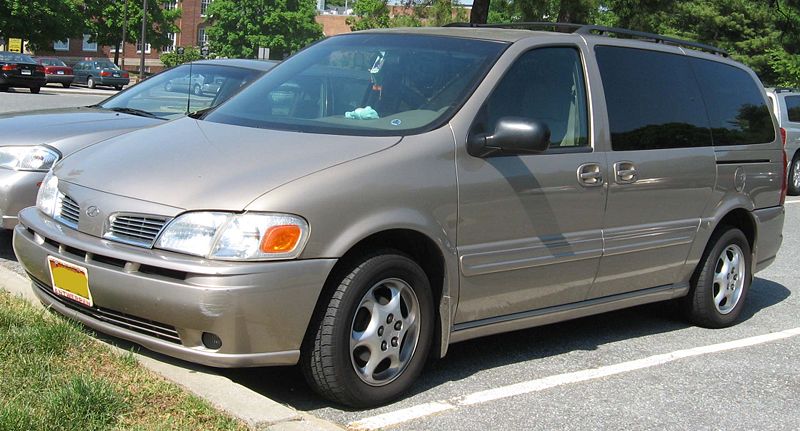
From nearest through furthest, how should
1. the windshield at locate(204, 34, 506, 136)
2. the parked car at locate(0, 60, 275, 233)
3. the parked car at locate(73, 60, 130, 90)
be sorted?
the windshield at locate(204, 34, 506, 136) → the parked car at locate(0, 60, 275, 233) → the parked car at locate(73, 60, 130, 90)

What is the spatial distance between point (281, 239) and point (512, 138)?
124 cm

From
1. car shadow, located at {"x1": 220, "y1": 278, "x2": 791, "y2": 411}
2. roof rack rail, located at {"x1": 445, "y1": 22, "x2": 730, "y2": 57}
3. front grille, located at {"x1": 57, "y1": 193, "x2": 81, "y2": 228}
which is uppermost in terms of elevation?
roof rack rail, located at {"x1": 445, "y1": 22, "x2": 730, "y2": 57}

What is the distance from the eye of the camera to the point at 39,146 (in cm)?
647

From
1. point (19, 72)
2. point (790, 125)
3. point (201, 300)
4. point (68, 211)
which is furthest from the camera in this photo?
point (19, 72)

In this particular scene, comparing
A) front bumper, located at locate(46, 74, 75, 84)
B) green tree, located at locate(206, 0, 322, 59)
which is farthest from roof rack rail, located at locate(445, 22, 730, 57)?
green tree, located at locate(206, 0, 322, 59)

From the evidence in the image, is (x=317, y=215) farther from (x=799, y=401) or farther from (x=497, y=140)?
(x=799, y=401)

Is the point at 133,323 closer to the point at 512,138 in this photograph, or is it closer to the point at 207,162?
the point at 207,162

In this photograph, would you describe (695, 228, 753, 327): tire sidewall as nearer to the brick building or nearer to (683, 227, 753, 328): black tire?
(683, 227, 753, 328): black tire

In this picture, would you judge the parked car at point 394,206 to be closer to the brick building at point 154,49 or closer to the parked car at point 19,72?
the parked car at point 19,72

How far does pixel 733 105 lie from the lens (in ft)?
21.2

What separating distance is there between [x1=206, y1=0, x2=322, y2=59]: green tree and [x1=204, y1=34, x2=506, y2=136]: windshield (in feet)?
255

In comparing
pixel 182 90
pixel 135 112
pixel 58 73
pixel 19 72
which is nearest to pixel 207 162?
pixel 135 112

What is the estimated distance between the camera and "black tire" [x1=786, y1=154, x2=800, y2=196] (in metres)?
16.1

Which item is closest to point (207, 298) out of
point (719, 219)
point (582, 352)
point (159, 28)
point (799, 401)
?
point (582, 352)
